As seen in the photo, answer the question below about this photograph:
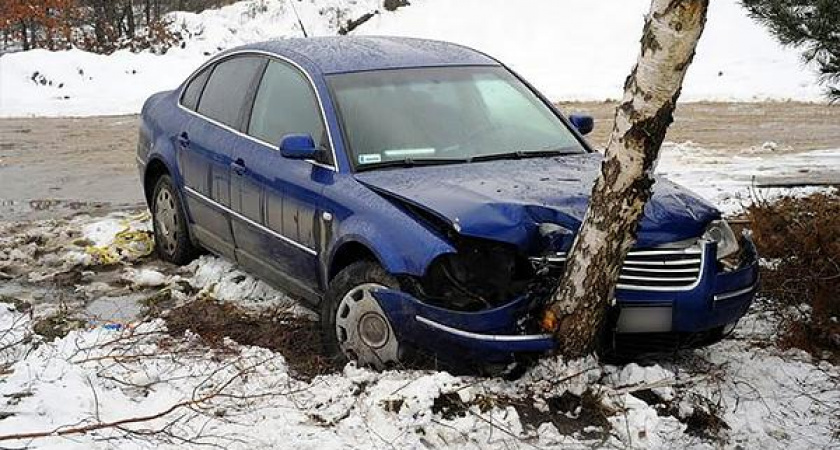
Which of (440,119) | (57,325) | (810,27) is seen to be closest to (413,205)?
(440,119)

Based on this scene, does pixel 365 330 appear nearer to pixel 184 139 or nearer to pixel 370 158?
pixel 370 158

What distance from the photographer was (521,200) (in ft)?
15.3

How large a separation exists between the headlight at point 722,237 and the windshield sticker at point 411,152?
4.94ft

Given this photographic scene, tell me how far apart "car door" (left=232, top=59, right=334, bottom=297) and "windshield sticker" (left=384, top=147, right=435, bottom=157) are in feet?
1.10

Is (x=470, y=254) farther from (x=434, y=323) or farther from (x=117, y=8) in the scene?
(x=117, y=8)

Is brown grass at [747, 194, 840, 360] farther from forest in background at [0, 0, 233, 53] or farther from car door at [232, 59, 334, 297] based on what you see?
forest in background at [0, 0, 233, 53]

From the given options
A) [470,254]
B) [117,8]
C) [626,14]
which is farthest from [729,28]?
[470,254]

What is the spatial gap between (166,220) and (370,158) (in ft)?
8.15

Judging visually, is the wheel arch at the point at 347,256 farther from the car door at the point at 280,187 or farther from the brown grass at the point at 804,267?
the brown grass at the point at 804,267

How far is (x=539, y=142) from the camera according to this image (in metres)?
5.77

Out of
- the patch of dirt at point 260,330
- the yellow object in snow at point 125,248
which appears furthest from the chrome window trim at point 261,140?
the yellow object in snow at point 125,248

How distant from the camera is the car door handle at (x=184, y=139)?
267 inches

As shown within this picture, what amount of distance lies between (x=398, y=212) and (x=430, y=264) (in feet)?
1.30

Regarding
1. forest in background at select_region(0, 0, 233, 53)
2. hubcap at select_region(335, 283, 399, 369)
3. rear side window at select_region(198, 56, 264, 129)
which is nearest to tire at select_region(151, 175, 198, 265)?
rear side window at select_region(198, 56, 264, 129)
